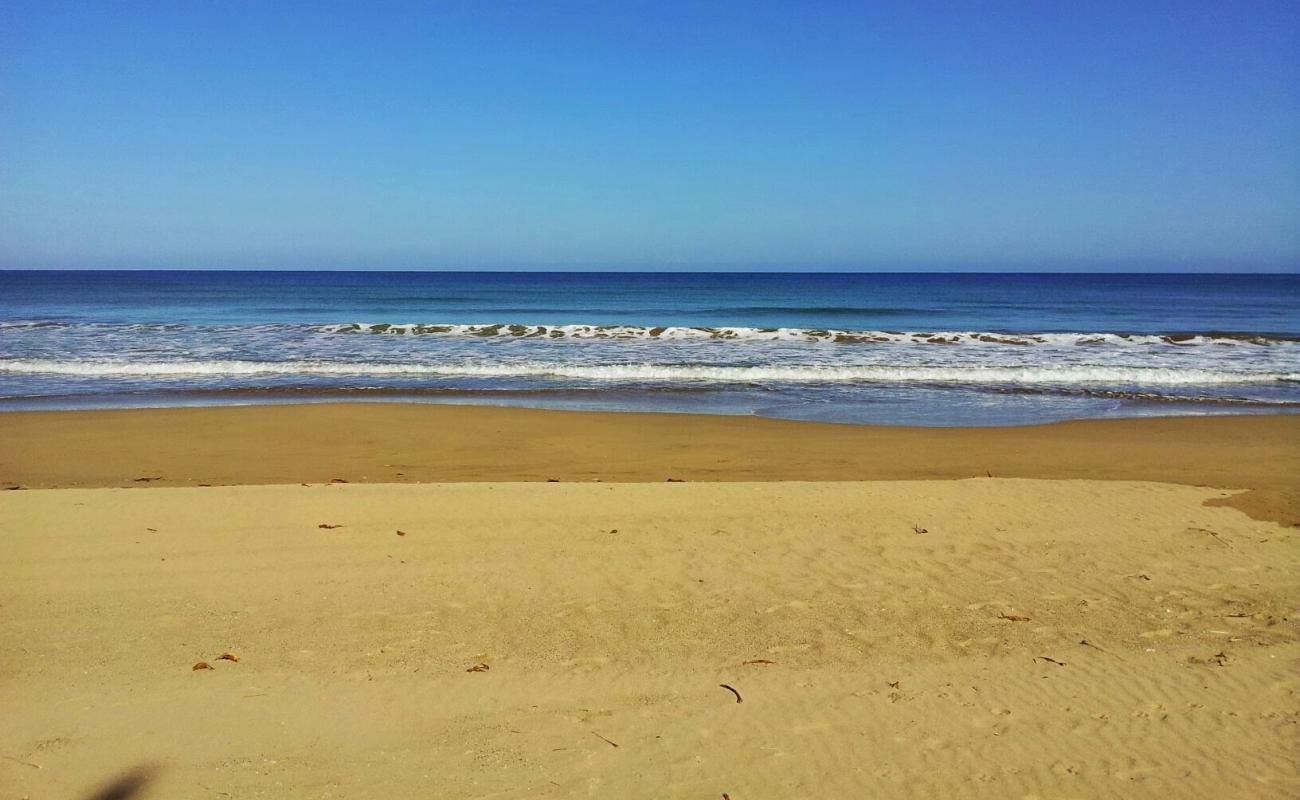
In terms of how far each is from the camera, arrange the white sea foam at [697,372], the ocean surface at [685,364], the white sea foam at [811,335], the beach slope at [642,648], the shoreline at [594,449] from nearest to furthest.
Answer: the beach slope at [642,648]
the shoreline at [594,449]
the ocean surface at [685,364]
the white sea foam at [697,372]
the white sea foam at [811,335]

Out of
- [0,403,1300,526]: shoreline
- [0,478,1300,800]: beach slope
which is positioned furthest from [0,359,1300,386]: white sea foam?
[0,478,1300,800]: beach slope

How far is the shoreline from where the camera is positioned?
369 inches

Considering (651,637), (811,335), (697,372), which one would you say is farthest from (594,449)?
(811,335)

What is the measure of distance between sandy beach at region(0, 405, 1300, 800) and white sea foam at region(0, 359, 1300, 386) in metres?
9.36

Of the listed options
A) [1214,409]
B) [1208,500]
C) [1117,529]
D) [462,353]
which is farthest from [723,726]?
[462,353]

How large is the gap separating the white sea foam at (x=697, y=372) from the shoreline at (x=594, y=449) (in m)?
4.45

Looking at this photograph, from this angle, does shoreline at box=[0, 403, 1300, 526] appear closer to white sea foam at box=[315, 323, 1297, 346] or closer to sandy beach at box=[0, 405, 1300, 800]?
sandy beach at box=[0, 405, 1300, 800]

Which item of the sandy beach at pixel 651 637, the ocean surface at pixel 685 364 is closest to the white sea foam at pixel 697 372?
the ocean surface at pixel 685 364

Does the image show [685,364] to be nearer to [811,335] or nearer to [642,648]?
[811,335]

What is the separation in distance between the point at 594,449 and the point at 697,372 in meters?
8.01

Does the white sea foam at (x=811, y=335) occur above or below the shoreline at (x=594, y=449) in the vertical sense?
above

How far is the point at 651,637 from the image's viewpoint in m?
4.85

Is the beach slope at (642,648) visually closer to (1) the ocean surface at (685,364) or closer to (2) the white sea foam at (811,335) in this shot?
(1) the ocean surface at (685,364)

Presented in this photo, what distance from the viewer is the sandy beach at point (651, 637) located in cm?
362
